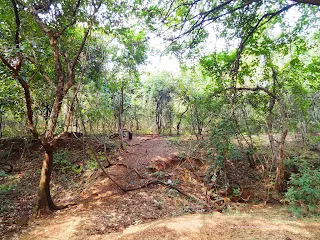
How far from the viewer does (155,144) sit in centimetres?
1285

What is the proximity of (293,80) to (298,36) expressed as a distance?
1.84 m

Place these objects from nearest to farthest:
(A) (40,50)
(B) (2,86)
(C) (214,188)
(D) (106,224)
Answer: (D) (106,224)
(A) (40,50)
(B) (2,86)
(C) (214,188)

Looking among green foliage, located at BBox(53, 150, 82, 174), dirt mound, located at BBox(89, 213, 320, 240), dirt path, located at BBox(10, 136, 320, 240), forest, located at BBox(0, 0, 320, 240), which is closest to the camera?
dirt mound, located at BBox(89, 213, 320, 240)

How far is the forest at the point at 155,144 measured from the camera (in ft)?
15.3

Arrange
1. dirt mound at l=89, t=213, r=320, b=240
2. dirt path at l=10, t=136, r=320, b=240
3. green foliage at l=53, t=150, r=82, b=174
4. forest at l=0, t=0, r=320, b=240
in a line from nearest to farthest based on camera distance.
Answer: dirt mound at l=89, t=213, r=320, b=240, dirt path at l=10, t=136, r=320, b=240, forest at l=0, t=0, r=320, b=240, green foliage at l=53, t=150, r=82, b=174

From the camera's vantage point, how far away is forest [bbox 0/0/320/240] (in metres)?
4.68

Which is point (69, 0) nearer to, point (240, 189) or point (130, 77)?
point (130, 77)

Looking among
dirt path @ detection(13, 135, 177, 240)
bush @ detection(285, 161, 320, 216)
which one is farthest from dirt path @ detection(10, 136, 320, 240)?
bush @ detection(285, 161, 320, 216)

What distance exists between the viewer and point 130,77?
10273mm

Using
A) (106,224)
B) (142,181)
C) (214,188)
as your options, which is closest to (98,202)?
(106,224)

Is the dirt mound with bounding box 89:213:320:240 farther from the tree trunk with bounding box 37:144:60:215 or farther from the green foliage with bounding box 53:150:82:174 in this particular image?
the green foliage with bounding box 53:150:82:174

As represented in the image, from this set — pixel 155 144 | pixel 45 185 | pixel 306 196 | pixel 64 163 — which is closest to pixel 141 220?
pixel 45 185

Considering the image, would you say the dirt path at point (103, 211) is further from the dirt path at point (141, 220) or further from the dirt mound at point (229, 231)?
the dirt mound at point (229, 231)

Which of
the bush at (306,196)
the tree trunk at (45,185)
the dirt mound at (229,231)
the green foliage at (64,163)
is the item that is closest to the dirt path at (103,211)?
the tree trunk at (45,185)
